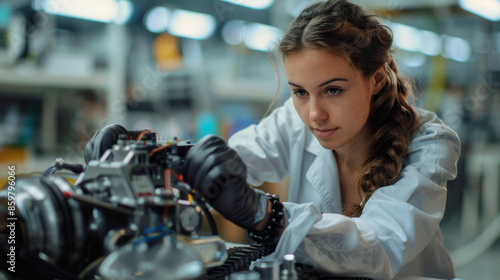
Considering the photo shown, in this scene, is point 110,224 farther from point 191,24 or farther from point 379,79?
point 191,24

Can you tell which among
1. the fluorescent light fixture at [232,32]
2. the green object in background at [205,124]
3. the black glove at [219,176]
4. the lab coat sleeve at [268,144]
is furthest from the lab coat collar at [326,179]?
the fluorescent light fixture at [232,32]

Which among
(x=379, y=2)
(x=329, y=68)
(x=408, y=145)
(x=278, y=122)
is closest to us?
(x=329, y=68)

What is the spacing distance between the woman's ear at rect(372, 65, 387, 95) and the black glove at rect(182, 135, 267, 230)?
0.53m

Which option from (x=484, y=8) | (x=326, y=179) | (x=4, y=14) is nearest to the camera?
(x=326, y=179)

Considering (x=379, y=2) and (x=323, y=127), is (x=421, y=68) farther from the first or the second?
(x=323, y=127)

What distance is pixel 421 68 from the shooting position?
336 cm

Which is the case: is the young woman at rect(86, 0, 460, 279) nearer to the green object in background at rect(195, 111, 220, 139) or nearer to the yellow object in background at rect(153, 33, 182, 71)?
the green object in background at rect(195, 111, 220, 139)

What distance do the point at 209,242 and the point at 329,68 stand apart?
19.3 inches

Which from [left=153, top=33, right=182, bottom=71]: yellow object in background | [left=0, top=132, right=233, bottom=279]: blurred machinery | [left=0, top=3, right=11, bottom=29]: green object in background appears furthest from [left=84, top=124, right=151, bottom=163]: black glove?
[left=153, top=33, right=182, bottom=71]: yellow object in background

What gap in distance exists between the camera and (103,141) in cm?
87

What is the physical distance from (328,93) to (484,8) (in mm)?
2833

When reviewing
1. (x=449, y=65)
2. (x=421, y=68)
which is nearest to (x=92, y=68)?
(x=421, y=68)

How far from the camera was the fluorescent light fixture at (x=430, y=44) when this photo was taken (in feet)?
10.9

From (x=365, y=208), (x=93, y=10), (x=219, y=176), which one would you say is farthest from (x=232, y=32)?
(x=219, y=176)
